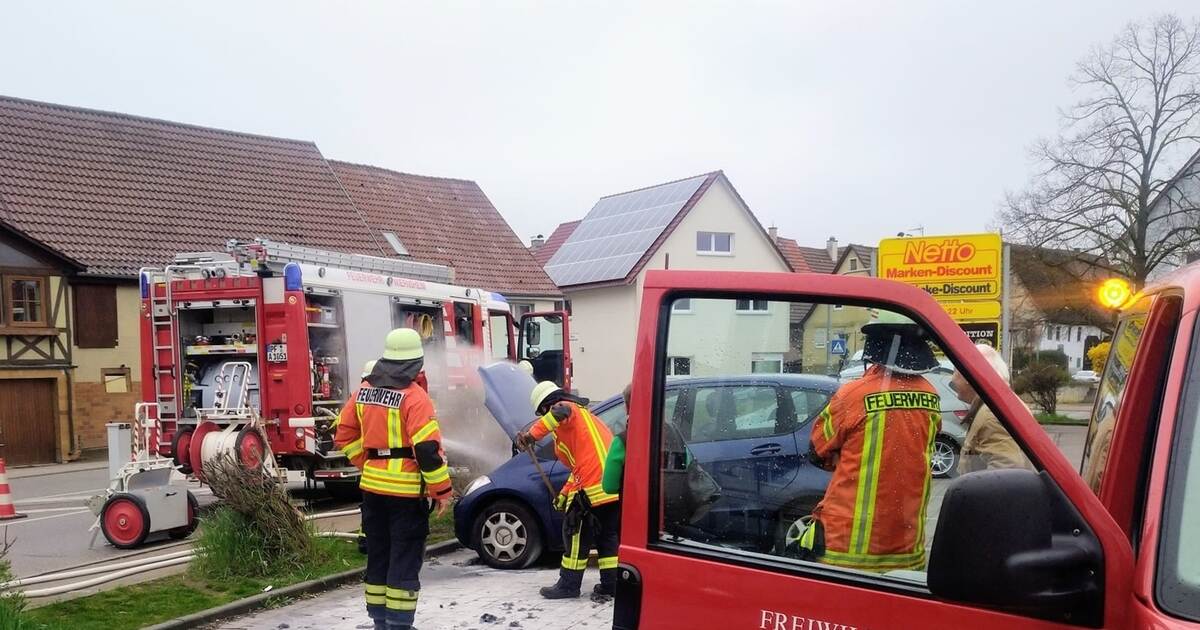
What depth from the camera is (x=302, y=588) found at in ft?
23.2

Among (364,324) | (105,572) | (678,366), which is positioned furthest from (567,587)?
(364,324)

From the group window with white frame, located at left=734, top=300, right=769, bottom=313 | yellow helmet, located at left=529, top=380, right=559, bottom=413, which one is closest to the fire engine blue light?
yellow helmet, located at left=529, top=380, right=559, bottom=413

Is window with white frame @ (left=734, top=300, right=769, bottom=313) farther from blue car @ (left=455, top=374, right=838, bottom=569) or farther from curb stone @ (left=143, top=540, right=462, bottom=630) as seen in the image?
curb stone @ (left=143, top=540, right=462, bottom=630)

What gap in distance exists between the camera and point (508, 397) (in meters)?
8.45

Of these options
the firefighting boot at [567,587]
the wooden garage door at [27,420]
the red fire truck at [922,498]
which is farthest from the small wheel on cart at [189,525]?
the wooden garage door at [27,420]

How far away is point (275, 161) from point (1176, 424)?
2831cm

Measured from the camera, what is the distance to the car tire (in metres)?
12.1

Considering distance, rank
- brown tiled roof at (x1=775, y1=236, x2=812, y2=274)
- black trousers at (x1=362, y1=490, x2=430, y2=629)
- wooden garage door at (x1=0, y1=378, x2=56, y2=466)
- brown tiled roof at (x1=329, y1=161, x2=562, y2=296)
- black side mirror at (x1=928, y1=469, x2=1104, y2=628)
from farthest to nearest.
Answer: brown tiled roof at (x1=775, y1=236, x2=812, y2=274), brown tiled roof at (x1=329, y1=161, x2=562, y2=296), wooden garage door at (x1=0, y1=378, x2=56, y2=466), black trousers at (x1=362, y1=490, x2=430, y2=629), black side mirror at (x1=928, y1=469, x2=1104, y2=628)

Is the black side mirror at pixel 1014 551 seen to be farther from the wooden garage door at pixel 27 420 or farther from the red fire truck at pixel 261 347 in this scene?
the wooden garage door at pixel 27 420

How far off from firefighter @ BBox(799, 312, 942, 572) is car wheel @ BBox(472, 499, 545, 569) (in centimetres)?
561

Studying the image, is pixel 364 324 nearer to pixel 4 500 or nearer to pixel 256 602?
pixel 4 500

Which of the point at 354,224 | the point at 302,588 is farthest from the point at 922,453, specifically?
the point at 354,224

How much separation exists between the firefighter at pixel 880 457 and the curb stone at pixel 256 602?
205 inches

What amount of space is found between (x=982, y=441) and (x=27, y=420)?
71.3 feet
